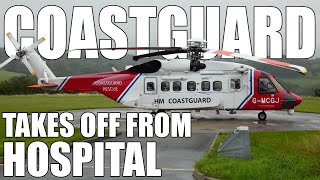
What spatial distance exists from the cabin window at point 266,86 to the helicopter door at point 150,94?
549 centimetres

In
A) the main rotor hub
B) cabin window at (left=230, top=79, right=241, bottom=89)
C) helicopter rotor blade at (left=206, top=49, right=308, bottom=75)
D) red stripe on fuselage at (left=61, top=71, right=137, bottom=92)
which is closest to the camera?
helicopter rotor blade at (left=206, top=49, right=308, bottom=75)

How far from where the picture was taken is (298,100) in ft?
79.4

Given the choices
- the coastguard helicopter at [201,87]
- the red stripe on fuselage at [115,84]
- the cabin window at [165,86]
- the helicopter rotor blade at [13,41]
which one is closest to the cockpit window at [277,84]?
the coastguard helicopter at [201,87]

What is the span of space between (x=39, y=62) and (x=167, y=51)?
1020 centimetres

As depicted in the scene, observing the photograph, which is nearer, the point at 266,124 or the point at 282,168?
the point at 282,168

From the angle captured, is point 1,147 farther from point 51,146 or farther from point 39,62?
point 39,62

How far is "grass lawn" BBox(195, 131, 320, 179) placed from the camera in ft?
32.0

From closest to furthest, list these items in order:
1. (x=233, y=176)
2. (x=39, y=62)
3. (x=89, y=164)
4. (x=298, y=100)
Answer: (x=233, y=176) → (x=89, y=164) → (x=298, y=100) → (x=39, y=62)

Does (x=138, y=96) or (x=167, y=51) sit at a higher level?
(x=167, y=51)

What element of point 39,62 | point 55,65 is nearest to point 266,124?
point 39,62

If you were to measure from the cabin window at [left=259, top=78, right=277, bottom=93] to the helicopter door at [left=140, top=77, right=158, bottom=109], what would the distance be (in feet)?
18.0


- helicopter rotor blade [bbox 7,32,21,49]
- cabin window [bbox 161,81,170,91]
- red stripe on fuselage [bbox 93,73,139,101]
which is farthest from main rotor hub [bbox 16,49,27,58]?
cabin window [bbox 161,81,170,91]

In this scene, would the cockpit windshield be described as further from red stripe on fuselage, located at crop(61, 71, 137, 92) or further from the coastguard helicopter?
red stripe on fuselage, located at crop(61, 71, 137, 92)

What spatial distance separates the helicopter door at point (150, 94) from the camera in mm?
24406
